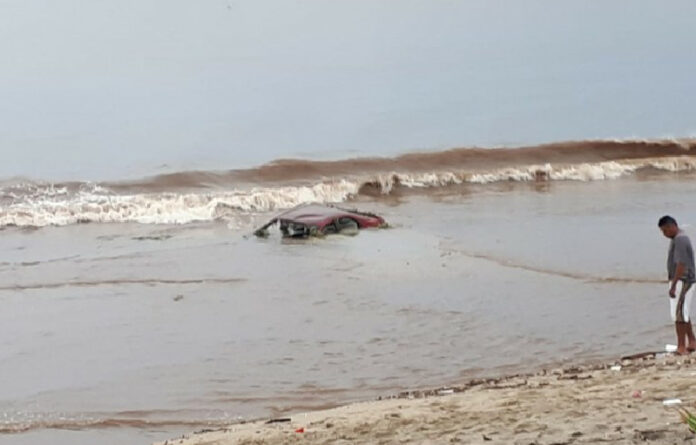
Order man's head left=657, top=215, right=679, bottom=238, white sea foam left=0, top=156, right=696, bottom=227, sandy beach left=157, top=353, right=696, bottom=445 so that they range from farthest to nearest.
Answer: white sea foam left=0, top=156, right=696, bottom=227 → man's head left=657, top=215, right=679, bottom=238 → sandy beach left=157, top=353, right=696, bottom=445

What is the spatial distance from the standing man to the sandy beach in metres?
0.96

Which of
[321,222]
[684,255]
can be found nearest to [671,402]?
[684,255]

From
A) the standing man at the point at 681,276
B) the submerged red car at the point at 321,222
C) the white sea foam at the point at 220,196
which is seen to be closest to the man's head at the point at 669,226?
the standing man at the point at 681,276

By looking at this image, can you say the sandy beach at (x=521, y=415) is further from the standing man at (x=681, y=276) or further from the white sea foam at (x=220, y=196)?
the white sea foam at (x=220, y=196)

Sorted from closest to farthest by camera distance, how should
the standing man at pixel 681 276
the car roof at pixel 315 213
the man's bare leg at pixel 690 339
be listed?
the man's bare leg at pixel 690 339
the standing man at pixel 681 276
the car roof at pixel 315 213

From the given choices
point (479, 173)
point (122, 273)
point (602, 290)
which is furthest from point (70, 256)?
point (479, 173)

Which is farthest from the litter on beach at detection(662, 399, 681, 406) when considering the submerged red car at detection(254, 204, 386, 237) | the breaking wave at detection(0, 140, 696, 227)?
the breaking wave at detection(0, 140, 696, 227)

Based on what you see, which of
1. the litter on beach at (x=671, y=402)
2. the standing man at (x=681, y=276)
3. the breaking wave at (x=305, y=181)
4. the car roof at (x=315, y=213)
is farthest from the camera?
the breaking wave at (x=305, y=181)

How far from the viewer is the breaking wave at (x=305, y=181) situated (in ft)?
82.6

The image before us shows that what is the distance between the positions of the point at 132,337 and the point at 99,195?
16848mm

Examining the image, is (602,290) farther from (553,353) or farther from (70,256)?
(70,256)

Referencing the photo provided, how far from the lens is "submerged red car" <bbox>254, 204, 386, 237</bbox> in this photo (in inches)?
742

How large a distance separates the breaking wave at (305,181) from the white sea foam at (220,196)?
1.0 inches

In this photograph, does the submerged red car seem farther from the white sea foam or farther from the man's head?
the man's head
